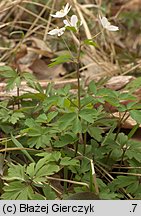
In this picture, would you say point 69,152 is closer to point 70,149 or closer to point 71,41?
point 70,149

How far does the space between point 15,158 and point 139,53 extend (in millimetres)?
1535

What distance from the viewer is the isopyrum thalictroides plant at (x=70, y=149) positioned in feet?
4.16

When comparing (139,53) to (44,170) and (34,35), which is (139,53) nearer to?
(34,35)

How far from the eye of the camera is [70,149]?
147cm

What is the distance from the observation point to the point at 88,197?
1268 mm

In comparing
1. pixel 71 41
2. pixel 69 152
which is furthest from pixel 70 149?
pixel 71 41

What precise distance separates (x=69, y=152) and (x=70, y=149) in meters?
0.05

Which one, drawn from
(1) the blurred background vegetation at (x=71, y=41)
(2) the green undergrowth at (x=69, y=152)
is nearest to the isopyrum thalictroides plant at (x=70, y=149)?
(2) the green undergrowth at (x=69, y=152)

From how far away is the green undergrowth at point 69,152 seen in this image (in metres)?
1.27

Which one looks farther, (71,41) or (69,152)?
(71,41)

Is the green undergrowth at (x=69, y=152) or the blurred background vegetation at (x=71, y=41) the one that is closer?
the green undergrowth at (x=69, y=152)

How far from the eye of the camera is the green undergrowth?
1.27m

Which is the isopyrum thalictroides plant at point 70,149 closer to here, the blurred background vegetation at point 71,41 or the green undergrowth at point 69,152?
the green undergrowth at point 69,152

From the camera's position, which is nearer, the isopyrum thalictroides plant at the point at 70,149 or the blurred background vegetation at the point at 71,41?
the isopyrum thalictroides plant at the point at 70,149
